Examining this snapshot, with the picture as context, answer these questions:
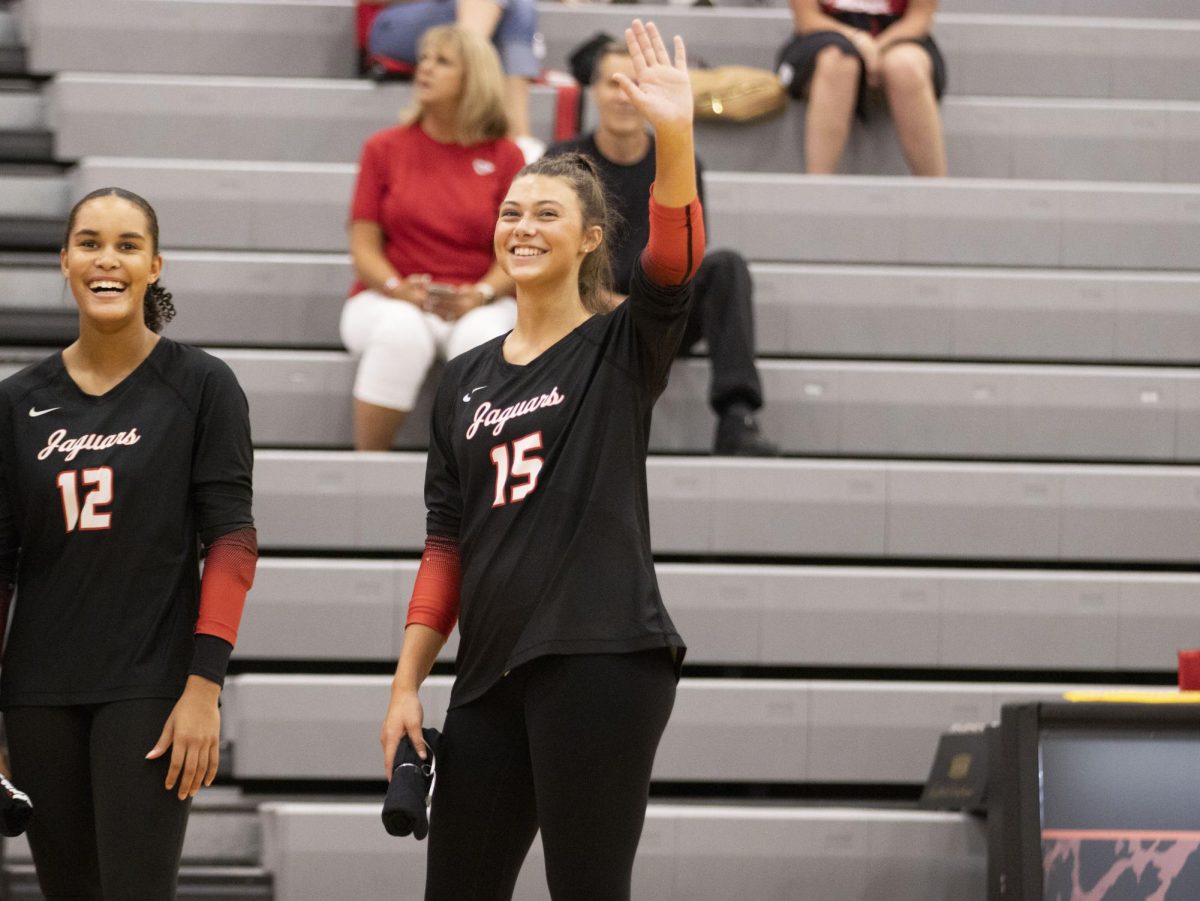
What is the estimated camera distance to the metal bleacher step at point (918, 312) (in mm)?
4348

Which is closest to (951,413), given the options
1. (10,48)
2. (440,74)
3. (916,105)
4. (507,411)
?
(916,105)

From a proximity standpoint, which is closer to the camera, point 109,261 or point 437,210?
point 109,261

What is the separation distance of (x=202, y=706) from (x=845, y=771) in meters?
1.89

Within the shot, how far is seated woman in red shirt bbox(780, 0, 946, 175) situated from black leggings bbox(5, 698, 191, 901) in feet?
10.6

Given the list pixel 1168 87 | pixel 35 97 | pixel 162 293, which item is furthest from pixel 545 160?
pixel 1168 87

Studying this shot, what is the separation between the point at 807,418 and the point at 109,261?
238cm

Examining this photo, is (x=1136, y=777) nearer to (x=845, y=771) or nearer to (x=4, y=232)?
(x=845, y=771)

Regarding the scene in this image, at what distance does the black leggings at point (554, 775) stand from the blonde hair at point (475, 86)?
2.48 metres

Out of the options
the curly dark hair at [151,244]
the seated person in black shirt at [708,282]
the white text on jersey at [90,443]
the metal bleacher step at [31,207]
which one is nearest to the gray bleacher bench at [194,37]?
the metal bleacher step at [31,207]

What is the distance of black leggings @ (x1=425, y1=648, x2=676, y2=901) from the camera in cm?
185

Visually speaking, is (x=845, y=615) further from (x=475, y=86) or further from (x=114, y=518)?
(x=114, y=518)

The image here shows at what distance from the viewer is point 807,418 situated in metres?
4.18

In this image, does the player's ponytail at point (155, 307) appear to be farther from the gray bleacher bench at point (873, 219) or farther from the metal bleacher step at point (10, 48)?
the metal bleacher step at point (10, 48)

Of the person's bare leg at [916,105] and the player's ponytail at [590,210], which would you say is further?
the person's bare leg at [916,105]
